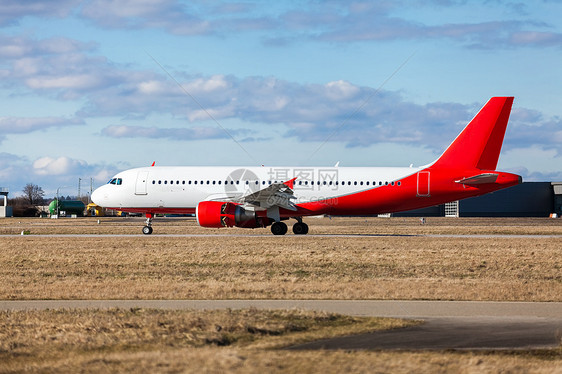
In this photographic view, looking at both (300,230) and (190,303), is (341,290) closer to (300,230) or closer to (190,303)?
(190,303)

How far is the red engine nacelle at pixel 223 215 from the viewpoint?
3488cm

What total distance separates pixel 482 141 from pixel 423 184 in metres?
3.86

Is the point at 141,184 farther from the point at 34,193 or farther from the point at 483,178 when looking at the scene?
the point at 34,193

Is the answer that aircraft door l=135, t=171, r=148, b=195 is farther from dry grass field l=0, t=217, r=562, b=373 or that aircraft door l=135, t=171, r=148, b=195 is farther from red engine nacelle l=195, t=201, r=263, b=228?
red engine nacelle l=195, t=201, r=263, b=228

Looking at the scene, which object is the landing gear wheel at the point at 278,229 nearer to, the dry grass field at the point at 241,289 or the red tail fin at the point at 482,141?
the dry grass field at the point at 241,289

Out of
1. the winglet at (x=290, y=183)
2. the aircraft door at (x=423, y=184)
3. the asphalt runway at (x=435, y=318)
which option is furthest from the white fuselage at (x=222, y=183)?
the asphalt runway at (x=435, y=318)

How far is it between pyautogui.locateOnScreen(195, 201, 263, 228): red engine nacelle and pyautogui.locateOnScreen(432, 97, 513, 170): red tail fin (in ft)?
35.9

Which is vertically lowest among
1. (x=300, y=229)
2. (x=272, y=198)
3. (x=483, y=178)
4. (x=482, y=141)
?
(x=300, y=229)

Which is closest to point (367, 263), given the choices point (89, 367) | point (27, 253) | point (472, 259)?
point (472, 259)

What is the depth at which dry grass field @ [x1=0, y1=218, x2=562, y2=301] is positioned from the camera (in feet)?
52.9

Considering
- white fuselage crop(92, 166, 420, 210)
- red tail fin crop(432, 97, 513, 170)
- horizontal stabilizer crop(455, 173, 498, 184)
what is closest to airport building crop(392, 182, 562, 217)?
red tail fin crop(432, 97, 513, 170)

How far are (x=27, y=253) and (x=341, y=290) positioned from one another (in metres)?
15.4

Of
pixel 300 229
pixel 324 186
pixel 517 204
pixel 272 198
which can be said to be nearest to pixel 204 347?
pixel 272 198

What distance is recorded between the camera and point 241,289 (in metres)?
16.6
